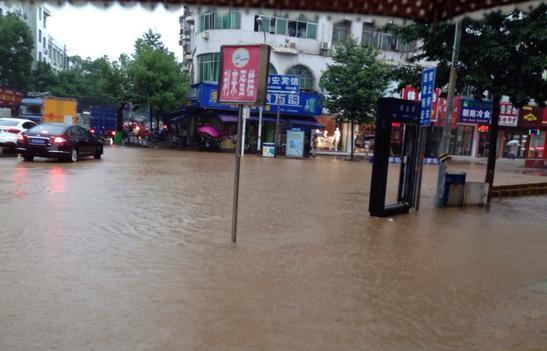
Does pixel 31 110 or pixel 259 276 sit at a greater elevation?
→ pixel 31 110

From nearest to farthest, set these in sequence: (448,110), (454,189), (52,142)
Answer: (448,110) → (454,189) → (52,142)

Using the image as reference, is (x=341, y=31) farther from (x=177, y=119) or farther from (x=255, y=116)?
(x=177, y=119)

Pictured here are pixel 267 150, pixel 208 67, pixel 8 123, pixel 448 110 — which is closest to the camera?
pixel 448 110

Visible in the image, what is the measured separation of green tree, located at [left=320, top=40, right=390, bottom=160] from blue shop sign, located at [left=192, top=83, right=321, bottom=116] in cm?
238

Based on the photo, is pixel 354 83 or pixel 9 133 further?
pixel 354 83

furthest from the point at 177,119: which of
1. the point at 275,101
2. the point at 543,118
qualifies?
the point at 543,118

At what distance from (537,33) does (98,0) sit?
453 inches

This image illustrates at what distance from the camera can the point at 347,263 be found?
20.9 ft

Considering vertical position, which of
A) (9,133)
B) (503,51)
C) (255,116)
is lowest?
(9,133)

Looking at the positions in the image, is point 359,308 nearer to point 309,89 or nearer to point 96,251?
point 96,251

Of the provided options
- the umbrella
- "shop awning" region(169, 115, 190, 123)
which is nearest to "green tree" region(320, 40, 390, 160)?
the umbrella

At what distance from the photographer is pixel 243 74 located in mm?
6863

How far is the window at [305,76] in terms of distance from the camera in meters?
37.7

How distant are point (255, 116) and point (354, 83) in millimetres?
7146
